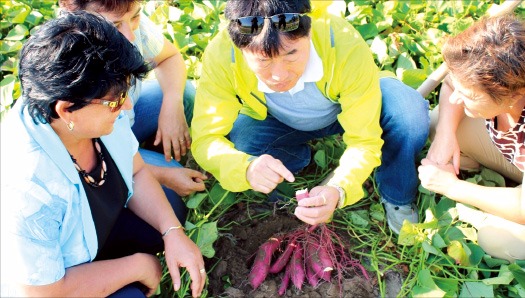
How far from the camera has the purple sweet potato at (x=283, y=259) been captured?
161 cm

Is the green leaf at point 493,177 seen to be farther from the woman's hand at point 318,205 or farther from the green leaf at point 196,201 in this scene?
the green leaf at point 196,201

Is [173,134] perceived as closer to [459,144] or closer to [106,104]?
[106,104]

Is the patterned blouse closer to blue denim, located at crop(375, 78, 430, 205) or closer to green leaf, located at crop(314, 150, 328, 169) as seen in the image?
blue denim, located at crop(375, 78, 430, 205)

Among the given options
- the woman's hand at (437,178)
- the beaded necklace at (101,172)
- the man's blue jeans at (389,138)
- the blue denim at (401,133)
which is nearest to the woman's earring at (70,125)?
the beaded necklace at (101,172)

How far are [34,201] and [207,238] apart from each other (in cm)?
57

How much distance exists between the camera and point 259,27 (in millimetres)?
1207

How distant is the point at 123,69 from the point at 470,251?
3.51 feet

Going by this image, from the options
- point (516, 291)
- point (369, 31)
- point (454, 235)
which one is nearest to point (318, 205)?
point (454, 235)

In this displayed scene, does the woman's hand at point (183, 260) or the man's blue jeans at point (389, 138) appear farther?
the man's blue jeans at point (389, 138)

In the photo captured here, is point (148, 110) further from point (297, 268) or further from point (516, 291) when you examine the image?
point (516, 291)

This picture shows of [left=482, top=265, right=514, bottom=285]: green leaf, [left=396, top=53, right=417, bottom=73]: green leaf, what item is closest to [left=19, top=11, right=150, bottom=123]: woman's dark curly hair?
[left=482, top=265, right=514, bottom=285]: green leaf

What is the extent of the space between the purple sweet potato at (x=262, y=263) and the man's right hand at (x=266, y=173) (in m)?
0.31

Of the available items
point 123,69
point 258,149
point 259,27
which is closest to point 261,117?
point 258,149

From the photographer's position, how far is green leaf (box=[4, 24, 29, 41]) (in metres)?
2.30
